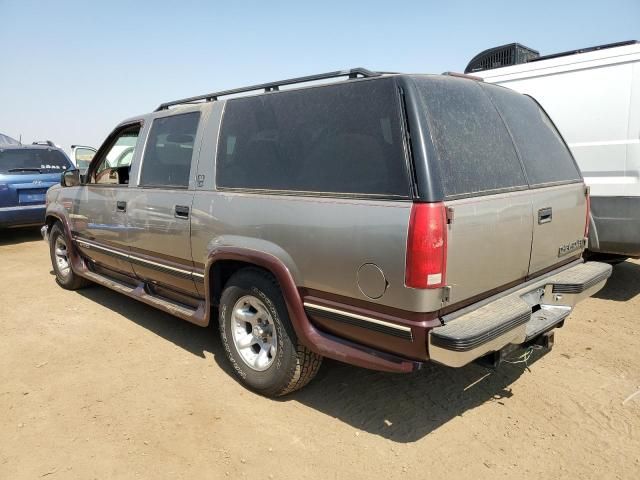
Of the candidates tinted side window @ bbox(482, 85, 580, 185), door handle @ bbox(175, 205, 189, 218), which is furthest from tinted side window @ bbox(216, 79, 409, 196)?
tinted side window @ bbox(482, 85, 580, 185)

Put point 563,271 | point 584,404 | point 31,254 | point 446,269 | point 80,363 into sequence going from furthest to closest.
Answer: point 31,254 → point 80,363 → point 563,271 → point 584,404 → point 446,269

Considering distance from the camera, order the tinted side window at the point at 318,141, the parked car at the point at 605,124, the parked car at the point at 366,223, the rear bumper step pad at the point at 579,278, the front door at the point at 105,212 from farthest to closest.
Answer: the parked car at the point at 605,124 → the front door at the point at 105,212 → the rear bumper step pad at the point at 579,278 → the tinted side window at the point at 318,141 → the parked car at the point at 366,223

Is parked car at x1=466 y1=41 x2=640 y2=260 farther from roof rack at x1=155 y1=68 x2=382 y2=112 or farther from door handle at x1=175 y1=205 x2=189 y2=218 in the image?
door handle at x1=175 y1=205 x2=189 y2=218

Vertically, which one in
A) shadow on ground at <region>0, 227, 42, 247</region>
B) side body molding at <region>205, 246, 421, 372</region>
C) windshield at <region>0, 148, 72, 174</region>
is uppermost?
windshield at <region>0, 148, 72, 174</region>

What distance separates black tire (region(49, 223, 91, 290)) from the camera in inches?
224

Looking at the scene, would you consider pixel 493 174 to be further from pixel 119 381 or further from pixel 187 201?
pixel 119 381

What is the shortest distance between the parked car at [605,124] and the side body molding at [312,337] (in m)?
3.37

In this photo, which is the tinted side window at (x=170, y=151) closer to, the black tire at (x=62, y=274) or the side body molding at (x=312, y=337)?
the side body molding at (x=312, y=337)

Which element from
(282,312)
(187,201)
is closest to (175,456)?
(282,312)

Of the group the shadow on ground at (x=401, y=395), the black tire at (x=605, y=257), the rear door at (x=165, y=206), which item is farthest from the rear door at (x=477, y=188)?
the black tire at (x=605, y=257)

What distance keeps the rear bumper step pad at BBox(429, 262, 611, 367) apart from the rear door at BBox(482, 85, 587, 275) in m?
0.13

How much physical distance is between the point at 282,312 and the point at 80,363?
1.90m

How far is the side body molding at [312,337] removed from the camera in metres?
2.58

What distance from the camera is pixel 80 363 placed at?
12.6ft
